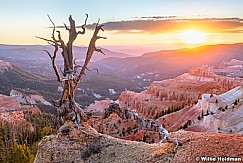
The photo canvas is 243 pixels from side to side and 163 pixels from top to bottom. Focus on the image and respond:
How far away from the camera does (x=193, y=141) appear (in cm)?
809

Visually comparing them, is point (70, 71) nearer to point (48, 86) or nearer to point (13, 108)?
point (13, 108)

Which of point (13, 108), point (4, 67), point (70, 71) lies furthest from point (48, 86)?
point (70, 71)

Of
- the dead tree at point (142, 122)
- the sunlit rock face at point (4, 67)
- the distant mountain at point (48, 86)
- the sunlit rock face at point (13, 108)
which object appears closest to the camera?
the dead tree at point (142, 122)

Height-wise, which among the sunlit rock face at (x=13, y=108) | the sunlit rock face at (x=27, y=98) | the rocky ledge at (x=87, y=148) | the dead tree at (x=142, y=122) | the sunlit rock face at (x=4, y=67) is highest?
the dead tree at (x=142, y=122)

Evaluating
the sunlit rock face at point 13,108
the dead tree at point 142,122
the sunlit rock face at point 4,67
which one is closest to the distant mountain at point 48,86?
the sunlit rock face at point 4,67

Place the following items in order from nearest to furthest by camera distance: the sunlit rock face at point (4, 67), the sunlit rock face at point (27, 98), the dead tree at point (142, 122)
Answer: the dead tree at point (142, 122)
the sunlit rock face at point (27, 98)
the sunlit rock face at point (4, 67)

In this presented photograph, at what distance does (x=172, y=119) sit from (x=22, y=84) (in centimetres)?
11489

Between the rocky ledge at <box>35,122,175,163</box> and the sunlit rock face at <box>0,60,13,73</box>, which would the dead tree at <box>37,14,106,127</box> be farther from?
the sunlit rock face at <box>0,60,13,73</box>

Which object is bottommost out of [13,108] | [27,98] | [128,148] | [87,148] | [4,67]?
[27,98]

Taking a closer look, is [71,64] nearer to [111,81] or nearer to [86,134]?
[86,134]

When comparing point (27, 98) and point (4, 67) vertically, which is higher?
point (4, 67)

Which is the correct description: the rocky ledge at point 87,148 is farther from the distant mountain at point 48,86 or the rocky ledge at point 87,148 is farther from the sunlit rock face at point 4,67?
the sunlit rock face at point 4,67

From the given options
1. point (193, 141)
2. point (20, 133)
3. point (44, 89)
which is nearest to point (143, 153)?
point (193, 141)

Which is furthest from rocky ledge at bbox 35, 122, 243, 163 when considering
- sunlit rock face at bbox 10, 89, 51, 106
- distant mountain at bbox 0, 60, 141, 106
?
distant mountain at bbox 0, 60, 141, 106
